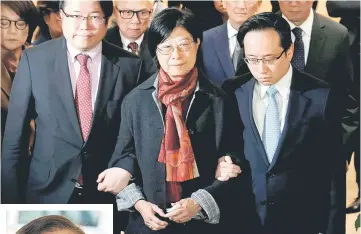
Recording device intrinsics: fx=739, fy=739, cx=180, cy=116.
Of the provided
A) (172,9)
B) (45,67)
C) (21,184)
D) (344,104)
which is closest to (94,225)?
(21,184)

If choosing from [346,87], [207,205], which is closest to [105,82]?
[207,205]

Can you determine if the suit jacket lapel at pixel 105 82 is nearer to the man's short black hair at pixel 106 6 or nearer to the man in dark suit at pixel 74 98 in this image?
the man in dark suit at pixel 74 98

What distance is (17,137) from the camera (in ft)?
10.1

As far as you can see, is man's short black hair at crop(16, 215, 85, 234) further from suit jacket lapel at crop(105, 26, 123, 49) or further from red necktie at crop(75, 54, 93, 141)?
suit jacket lapel at crop(105, 26, 123, 49)

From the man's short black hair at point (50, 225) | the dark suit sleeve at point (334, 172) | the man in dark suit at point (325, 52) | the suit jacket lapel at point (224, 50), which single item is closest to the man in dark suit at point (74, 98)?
the man's short black hair at point (50, 225)

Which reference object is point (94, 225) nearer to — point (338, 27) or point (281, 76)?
point (281, 76)

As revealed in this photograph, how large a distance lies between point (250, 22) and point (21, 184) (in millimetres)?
1165

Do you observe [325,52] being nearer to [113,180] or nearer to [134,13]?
[134,13]

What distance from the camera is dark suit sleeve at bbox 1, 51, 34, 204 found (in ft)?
10.00

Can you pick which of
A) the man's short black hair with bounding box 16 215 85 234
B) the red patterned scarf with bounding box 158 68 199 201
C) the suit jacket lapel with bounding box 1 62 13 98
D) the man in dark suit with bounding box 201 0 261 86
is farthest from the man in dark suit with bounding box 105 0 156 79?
the man's short black hair with bounding box 16 215 85 234

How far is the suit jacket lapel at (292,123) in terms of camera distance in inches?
Result: 117

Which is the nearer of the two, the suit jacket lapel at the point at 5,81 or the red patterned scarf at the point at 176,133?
the red patterned scarf at the point at 176,133

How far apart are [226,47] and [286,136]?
439mm

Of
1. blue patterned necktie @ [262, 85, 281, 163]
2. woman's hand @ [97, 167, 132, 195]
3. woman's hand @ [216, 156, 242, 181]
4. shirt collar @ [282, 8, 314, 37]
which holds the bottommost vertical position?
woman's hand @ [97, 167, 132, 195]
